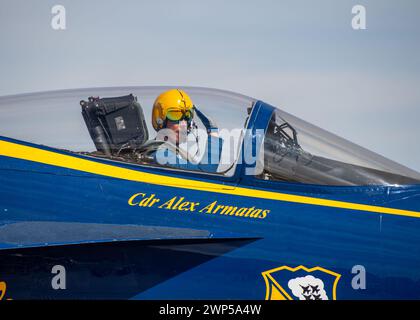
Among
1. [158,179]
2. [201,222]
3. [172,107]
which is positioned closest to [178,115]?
[172,107]

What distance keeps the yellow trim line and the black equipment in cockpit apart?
238 mm

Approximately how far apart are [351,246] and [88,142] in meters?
1.85

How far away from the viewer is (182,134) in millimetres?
4285

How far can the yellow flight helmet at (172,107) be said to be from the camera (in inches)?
169

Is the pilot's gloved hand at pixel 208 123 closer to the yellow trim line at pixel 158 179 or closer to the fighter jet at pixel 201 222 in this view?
the fighter jet at pixel 201 222

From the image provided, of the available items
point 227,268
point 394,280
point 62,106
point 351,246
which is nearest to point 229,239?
point 227,268

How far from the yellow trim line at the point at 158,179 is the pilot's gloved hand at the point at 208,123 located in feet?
1.52

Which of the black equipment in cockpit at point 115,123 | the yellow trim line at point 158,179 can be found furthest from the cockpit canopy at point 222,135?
the yellow trim line at point 158,179

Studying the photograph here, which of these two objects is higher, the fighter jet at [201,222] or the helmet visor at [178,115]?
the helmet visor at [178,115]

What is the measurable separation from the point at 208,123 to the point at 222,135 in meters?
0.19

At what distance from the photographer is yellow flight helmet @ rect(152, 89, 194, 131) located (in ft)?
14.1

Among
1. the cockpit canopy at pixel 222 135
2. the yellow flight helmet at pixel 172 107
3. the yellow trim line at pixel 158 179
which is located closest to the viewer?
the yellow trim line at pixel 158 179

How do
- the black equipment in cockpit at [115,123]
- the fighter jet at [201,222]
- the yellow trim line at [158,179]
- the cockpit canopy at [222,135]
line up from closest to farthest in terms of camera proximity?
the fighter jet at [201,222] → the yellow trim line at [158,179] → the cockpit canopy at [222,135] → the black equipment in cockpit at [115,123]
